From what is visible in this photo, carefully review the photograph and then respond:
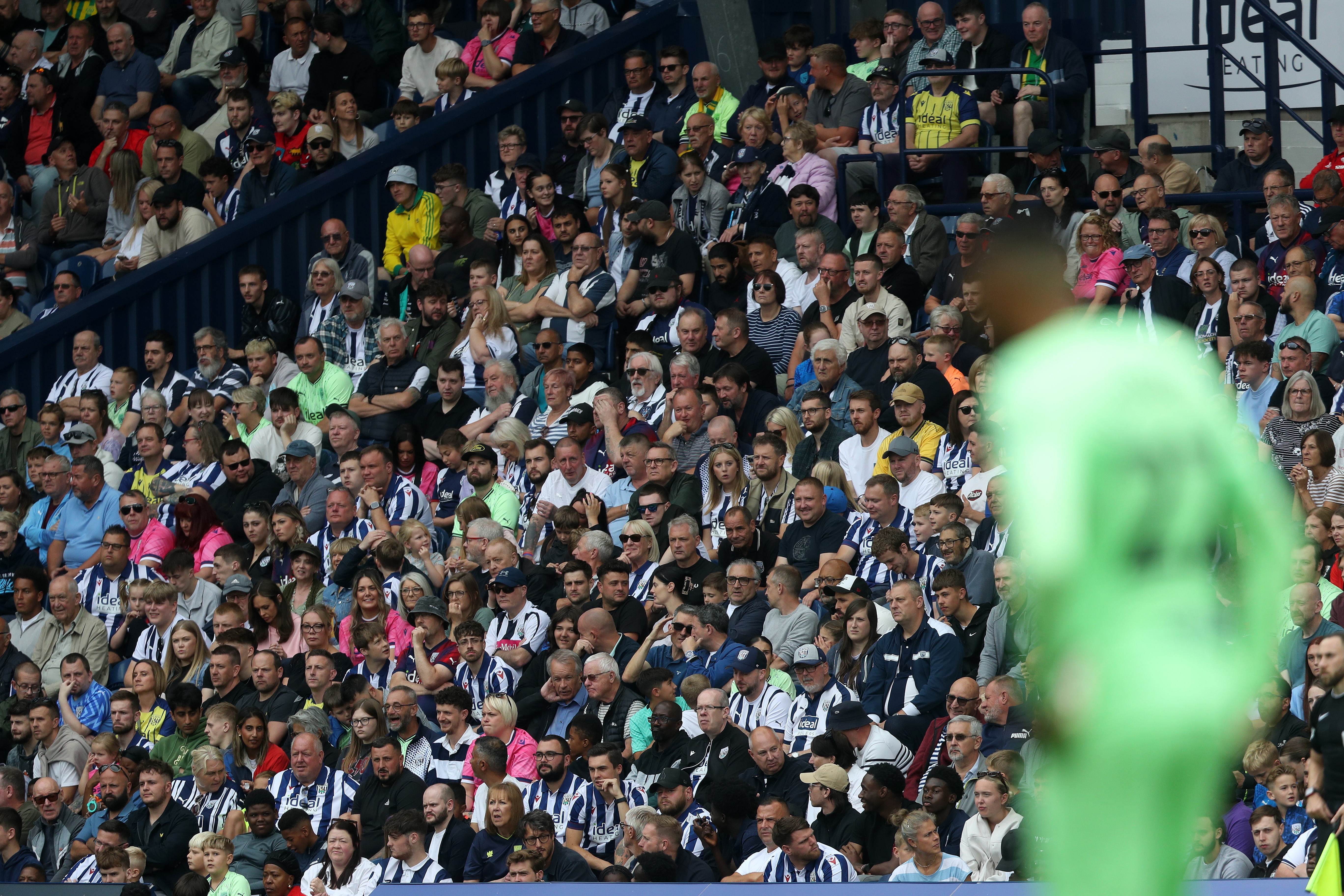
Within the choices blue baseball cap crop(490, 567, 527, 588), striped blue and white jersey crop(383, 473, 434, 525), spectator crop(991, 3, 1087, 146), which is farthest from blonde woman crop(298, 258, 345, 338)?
spectator crop(991, 3, 1087, 146)

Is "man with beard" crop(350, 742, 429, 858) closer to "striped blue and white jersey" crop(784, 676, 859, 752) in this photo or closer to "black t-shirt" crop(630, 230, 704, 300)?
"striped blue and white jersey" crop(784, 676, 859, 752)

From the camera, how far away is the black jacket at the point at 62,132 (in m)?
17.0

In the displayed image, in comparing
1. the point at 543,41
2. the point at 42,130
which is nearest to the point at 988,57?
the point at 543,41

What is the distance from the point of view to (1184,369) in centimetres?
170

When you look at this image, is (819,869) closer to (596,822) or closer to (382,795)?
(596,822)

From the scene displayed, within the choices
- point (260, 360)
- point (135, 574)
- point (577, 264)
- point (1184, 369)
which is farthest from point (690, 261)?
point (1184, 369)

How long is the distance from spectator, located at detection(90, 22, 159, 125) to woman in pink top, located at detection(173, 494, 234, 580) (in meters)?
5.11

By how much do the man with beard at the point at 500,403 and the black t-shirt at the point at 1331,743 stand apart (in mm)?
6336

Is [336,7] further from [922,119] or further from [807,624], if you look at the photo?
[807,624]

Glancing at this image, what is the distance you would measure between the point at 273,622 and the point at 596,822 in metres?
3.27

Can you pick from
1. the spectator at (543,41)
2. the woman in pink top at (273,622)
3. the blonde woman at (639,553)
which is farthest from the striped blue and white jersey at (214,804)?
the spectator at (543,41)

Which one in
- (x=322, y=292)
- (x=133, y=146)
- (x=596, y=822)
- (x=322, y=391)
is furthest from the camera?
(x=133, y=146)

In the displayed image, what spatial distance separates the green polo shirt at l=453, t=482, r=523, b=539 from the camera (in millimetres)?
12359

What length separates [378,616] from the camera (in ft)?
38.3
